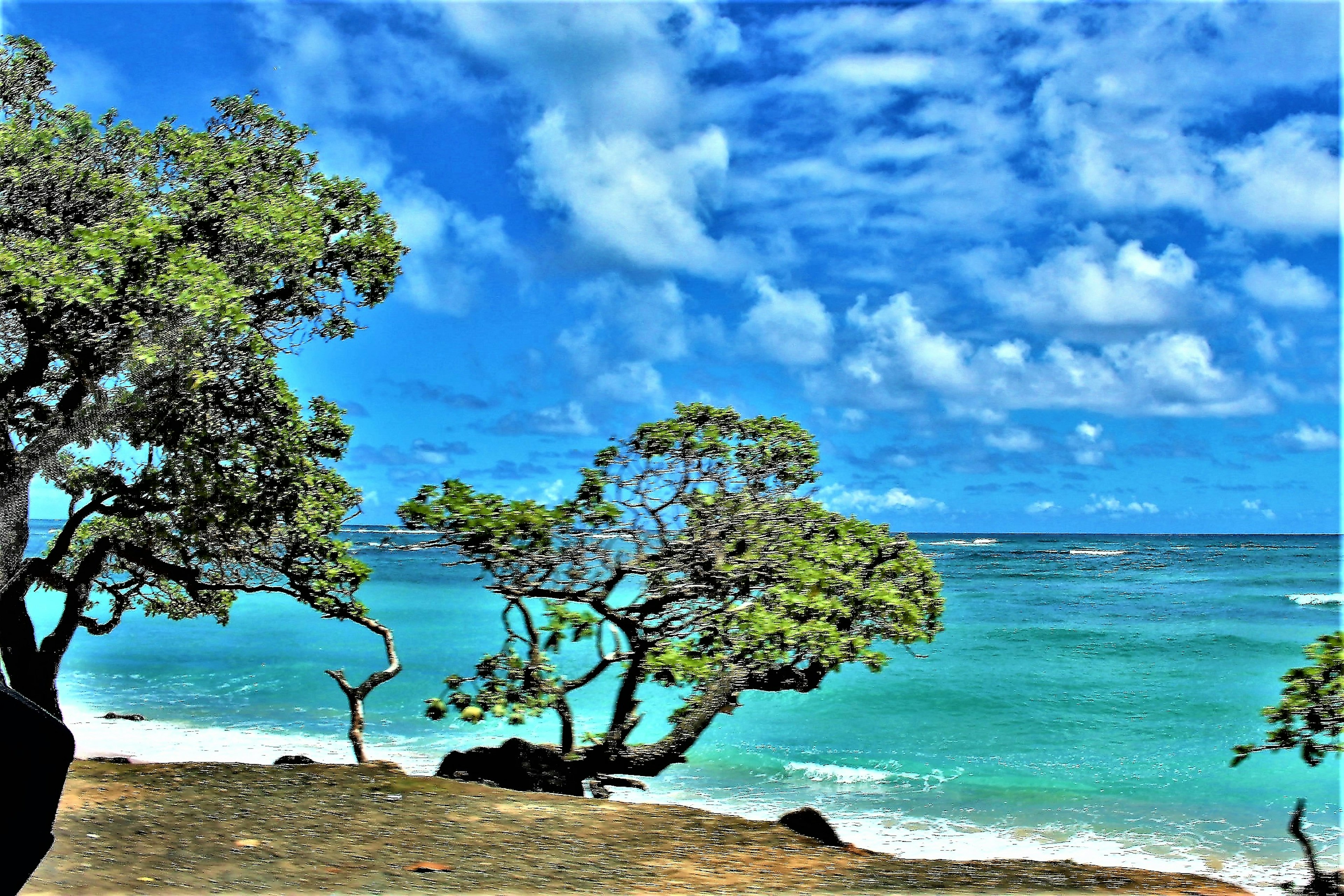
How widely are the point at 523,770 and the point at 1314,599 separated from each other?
48.9m

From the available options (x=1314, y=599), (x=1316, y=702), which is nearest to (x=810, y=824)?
(x=1316, y=702)

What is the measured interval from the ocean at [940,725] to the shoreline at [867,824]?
6 centimetres

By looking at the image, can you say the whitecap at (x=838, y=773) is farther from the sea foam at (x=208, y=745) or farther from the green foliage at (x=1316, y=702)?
the green foliage at (x=1316, y=702)

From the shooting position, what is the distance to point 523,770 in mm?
8773

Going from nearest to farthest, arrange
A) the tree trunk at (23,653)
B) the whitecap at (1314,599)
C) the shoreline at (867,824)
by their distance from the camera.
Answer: the tree trunk at (23,653) < the shoreline at (867,824) < the whitecap at (1314,599)

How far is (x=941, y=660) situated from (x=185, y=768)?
23366 mm

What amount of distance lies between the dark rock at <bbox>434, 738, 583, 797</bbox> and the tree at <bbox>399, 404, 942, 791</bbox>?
0.31 feet

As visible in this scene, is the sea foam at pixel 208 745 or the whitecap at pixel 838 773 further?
the whitecap at pixel 838 773

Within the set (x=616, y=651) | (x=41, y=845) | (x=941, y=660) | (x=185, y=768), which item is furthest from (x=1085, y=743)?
(x=41, y=845)

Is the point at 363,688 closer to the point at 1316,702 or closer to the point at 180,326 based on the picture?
the point at 180,326

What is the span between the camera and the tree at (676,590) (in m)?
7.89

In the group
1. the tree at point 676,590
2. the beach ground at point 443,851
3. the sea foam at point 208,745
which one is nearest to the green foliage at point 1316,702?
the beach ground at point 443,851

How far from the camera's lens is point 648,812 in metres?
7.36

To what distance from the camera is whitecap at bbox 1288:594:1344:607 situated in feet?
144
